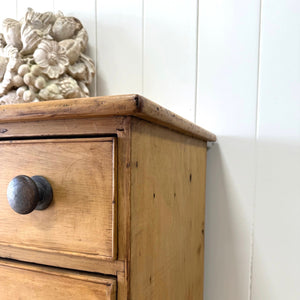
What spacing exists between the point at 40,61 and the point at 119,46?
235 mm

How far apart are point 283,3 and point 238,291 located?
28.7 inches

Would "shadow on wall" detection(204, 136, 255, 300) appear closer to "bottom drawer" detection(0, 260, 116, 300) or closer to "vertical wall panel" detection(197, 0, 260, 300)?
"vertical wall panel" detection(197, 0, 260, 300)

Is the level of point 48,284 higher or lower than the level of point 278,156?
lower

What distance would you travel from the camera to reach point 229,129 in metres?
0.76

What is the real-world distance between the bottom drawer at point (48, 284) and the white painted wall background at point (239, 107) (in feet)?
1.57

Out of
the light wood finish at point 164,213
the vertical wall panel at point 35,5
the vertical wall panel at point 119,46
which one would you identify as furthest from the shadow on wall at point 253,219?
the vertical wall panel at point 35,5

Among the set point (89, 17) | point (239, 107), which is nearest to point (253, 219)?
point (239, 107)

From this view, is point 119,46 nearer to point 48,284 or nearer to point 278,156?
point 278,156

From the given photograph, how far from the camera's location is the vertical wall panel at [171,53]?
794 mm

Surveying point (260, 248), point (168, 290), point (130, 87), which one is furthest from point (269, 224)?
point (130, 87)

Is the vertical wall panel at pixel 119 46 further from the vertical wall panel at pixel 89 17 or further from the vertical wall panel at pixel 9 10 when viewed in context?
the vertical wall panel at pixel 9 10

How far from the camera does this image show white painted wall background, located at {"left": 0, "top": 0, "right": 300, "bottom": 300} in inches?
28.2

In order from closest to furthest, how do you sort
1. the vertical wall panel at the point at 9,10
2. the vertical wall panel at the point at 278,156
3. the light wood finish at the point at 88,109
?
the light wood finish at the point at 88,109 → the vertical wall panel at the point at 278,156 → the vertical wall panel at the point at 9,10

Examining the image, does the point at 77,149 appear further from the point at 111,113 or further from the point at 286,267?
the point at 286,267
